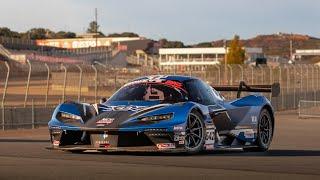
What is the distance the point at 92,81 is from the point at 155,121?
21.6 meters

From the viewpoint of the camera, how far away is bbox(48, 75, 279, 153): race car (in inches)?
430

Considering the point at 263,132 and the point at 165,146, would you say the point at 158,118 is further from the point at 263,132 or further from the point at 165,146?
the point at 263,132

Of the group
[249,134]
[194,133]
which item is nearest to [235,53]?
[249,134]

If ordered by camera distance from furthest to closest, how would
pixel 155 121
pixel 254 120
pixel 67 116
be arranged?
1. pixel 254 120
2. pixel 67 116
3. pixel 155 121

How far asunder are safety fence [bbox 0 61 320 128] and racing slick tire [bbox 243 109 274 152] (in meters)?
12.1

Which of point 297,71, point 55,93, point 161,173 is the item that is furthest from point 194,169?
point 297,71

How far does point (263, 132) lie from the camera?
44.9 ft

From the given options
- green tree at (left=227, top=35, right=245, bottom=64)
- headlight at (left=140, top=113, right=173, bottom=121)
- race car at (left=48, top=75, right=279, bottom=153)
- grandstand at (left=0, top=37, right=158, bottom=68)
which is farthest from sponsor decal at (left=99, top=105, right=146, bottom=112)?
green tree at (left=227, top=35, right=245, bottom=64)

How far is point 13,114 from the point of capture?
2436cm

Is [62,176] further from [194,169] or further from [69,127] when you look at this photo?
[69,127]

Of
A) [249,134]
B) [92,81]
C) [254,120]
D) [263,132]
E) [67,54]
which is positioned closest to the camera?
[249,134]

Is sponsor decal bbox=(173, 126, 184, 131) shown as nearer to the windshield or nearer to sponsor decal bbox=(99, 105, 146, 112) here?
sponsor decal bbox=(99, 105, 146, 112)

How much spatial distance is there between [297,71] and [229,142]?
28.8 m

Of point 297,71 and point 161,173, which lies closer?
point 161,173
